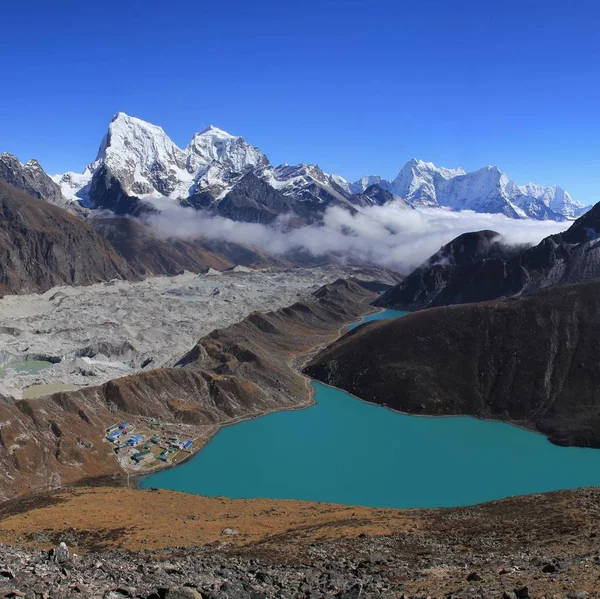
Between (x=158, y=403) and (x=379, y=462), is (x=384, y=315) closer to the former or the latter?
(x=158, y=403)

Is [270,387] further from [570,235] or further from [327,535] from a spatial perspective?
[570,235]

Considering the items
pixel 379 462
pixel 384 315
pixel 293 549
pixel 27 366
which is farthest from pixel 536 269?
pixel 293 549

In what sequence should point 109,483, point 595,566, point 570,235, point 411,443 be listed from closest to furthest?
point 595,566 < point 109,483 < point 411,443 < point 570,235

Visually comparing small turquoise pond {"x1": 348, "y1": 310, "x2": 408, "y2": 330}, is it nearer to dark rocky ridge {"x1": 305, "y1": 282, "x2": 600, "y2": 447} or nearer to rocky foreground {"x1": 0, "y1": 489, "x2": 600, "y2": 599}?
dark rocky ridge {"x1": 305, "y1": 282, "x2": 600, "y2": 447}

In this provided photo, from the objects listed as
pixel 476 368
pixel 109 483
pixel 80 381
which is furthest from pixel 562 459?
pixel 80 381

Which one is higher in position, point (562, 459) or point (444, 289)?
point (444, 289)

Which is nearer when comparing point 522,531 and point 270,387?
point 522,531

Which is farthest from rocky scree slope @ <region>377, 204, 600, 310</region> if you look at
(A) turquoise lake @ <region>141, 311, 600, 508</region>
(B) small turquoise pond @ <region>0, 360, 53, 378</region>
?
(B) small turquoise pond @ <region>0, 360, 53, 378</region>
